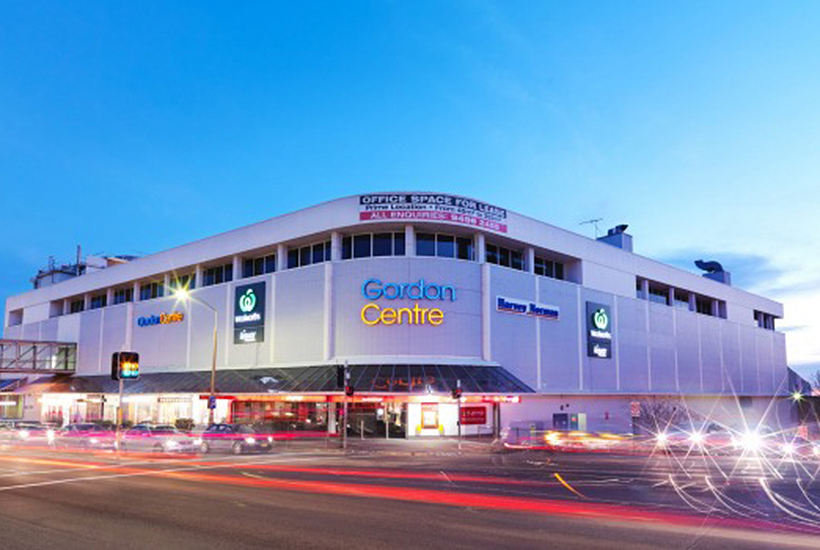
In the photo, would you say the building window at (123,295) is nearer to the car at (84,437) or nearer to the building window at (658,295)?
the car at (84,437)

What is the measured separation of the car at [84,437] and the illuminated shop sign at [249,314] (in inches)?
631

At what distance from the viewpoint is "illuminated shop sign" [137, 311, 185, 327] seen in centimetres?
6506

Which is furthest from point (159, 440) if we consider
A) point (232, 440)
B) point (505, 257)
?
point (505, 257)

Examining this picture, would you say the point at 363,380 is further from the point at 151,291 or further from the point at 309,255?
the point at 151,291

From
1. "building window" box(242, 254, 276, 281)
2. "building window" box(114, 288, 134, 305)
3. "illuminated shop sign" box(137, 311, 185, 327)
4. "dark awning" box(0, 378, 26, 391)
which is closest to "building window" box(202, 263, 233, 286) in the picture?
"building window" box(242, 254, 276, 281)

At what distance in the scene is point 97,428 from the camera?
42.4 meters

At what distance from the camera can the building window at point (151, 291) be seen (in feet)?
232

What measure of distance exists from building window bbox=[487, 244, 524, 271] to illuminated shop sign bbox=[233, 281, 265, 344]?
61.3 feet

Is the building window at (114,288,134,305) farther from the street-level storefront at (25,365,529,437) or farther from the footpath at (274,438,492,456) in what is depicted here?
the footpath at (274,438,492,456)

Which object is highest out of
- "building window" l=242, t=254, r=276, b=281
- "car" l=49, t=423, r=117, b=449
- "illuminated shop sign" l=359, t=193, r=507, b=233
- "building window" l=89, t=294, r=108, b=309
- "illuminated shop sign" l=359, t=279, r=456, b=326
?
"illuminated shop sign" l=359, t=193, r=507, b=233

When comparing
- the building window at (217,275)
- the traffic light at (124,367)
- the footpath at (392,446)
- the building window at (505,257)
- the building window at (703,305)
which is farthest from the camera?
the building window at (703,305)

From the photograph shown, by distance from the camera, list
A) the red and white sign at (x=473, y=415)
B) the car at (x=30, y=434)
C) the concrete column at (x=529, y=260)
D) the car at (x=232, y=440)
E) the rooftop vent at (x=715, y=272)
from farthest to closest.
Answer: the rooftop vent at (x=715, y=272) < the concrete column at (x=529, y=260) < the red and white sign at (x=473, y=415) < the car at (x=30, y=434) < the car at (x=232, y=440)

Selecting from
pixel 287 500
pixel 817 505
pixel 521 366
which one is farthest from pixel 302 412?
pixel 817 505

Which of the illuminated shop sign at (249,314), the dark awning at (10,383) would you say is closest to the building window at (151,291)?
the illuminated shop sign at (249,314)
